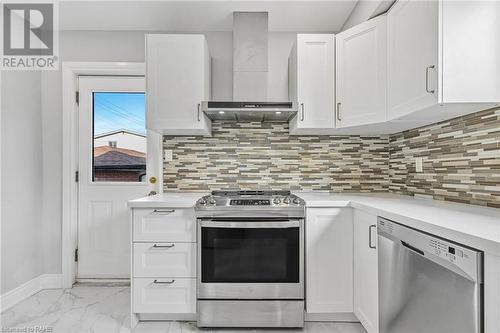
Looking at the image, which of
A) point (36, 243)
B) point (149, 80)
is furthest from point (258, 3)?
point (36, 243)

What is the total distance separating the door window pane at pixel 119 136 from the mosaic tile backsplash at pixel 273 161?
0.33m

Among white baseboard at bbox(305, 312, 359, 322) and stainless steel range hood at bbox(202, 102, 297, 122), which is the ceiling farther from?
white baseboard at bbox(305, 312, 359, 322)

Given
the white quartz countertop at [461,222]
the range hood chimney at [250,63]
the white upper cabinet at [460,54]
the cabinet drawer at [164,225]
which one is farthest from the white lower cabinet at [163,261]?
the white upper cabinet at [460,54]

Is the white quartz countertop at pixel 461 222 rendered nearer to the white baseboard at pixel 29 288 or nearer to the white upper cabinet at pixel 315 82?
the white upper cabinet at pixel 315 82

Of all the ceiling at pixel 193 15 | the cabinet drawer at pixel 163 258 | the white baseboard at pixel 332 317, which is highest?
the ceiling at pixel 193 15

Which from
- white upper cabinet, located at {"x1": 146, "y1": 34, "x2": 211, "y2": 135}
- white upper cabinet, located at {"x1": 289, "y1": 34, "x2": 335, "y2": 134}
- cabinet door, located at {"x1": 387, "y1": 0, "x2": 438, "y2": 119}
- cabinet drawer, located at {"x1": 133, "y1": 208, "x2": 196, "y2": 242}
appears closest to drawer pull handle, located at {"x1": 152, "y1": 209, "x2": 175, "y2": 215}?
cabinet drawer, located at {"x1": 133, "y1": 208, "x2": 196, "y2": 242}

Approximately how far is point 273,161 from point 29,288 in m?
2.40

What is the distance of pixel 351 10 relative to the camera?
2.54 meters

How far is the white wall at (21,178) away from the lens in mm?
2469

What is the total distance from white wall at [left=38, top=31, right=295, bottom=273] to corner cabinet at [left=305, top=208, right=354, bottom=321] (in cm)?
130

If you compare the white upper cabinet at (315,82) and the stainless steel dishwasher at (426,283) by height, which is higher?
the white upper cabinet at (315,82)

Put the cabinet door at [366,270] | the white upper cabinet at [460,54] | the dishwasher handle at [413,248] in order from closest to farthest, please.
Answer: the dishwasher handle at [413,248], the white upper cabinet at [460,54], the cabinet door at [366,270]

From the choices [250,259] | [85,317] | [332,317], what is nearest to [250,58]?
[250,259]

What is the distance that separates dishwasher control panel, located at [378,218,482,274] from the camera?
993mm
